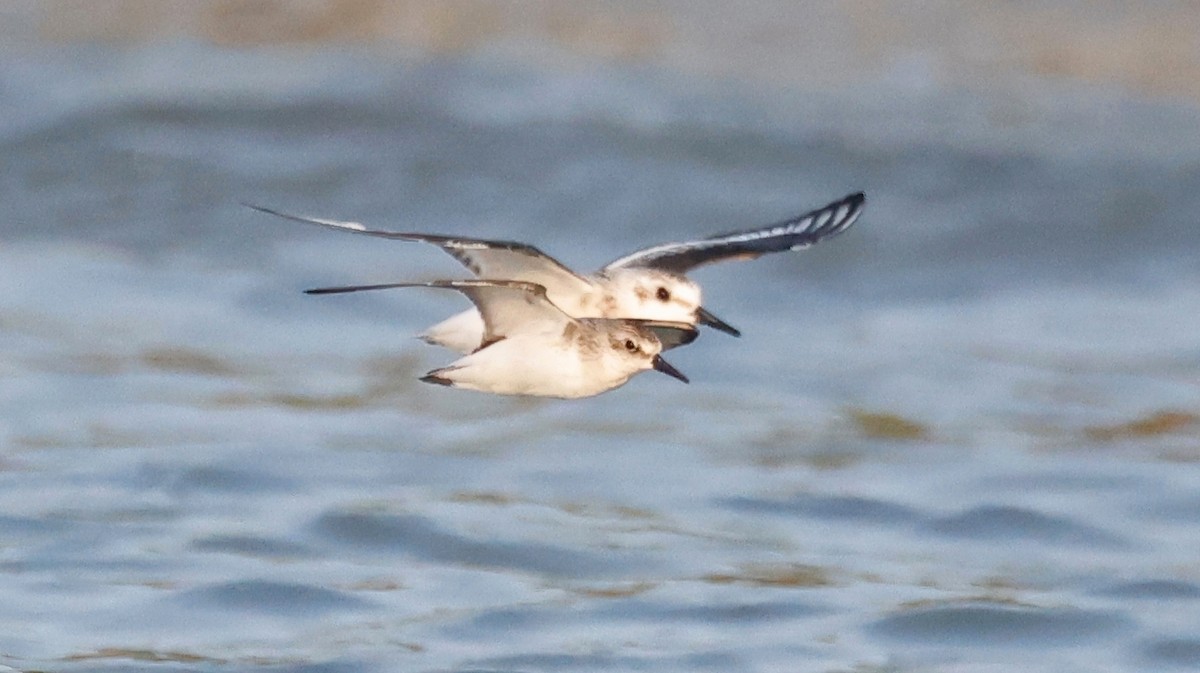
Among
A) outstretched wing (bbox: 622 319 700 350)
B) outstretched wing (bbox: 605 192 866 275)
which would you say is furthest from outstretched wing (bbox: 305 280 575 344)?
outstretched wing (bbox: 605 192 866 275)

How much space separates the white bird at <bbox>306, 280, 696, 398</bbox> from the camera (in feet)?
23.9

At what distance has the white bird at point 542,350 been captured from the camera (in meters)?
7.27

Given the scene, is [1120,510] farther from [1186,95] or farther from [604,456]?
[1186,95]

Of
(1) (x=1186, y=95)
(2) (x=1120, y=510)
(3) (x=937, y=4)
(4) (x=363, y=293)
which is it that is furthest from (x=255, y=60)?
(2) (x=1120, y=510)

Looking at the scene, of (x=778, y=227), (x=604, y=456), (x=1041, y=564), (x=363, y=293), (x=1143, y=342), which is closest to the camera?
(x=778, y=227)

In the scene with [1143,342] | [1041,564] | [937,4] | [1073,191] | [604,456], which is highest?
[937,4]

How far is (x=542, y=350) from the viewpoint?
24.3ft

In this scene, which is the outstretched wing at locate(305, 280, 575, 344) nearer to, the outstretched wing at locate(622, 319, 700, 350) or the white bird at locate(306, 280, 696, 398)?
the white bird at locate(306, 280, 696, 398)

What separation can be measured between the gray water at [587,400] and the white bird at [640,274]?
6.32 feet

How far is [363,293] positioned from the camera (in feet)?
50.6

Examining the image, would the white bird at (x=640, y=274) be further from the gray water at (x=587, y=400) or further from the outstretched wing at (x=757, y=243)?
the gray water at (x=587, y=400)

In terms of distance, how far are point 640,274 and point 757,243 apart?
0.53 meters

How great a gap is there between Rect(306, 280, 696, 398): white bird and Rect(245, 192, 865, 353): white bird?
0.38 ft

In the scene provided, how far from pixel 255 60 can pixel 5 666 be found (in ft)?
27.7
